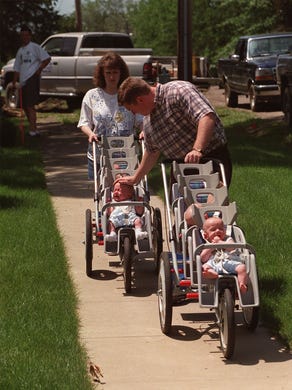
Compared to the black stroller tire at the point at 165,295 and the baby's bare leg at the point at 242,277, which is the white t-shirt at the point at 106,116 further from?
the baby's bare leg at the point at 242,277

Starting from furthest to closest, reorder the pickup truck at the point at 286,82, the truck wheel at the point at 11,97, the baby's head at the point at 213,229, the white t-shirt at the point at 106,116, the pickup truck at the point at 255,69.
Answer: the truck wheel at the point at 11,97
the pickup truck at the point at 255,69
the pickup truck at the point at 286,82
the white t-shirt at the point at 106,116
the baby's head at the point at 213,229

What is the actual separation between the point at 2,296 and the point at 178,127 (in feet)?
6.32

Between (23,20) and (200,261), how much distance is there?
41.0m

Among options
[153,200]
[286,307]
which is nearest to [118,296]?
[286,307]

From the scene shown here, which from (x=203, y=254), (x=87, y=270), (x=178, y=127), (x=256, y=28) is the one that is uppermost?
(x=178, y=127)

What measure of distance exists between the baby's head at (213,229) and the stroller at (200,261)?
79mm

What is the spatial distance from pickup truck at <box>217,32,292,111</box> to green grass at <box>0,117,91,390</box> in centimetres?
1160

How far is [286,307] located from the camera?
833 centimetres

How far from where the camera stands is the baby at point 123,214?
9.43 metres

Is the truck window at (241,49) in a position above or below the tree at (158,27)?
above

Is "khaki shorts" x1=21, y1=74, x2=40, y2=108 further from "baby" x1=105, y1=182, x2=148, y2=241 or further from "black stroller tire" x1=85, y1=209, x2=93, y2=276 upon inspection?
"baby" x1=105, y1=182, x2=148, y2=241

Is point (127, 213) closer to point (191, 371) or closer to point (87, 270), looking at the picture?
point (87, 270)

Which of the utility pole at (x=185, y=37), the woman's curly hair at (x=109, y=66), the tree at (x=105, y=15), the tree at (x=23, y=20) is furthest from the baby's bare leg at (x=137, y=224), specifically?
the tree at (x=105, y=15)

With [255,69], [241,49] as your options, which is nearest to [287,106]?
[255,69]
